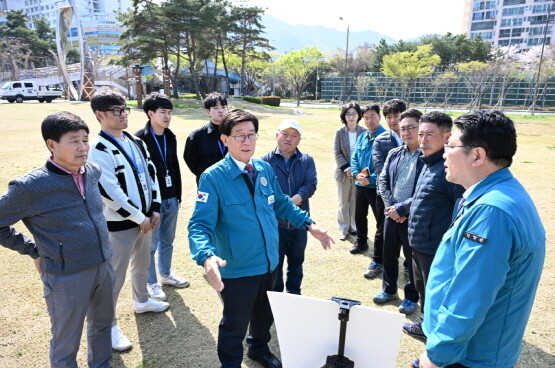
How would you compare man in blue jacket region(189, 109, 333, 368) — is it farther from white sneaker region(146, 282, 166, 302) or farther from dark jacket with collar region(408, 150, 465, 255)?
white sneaker region(146, 282, 166, 302)

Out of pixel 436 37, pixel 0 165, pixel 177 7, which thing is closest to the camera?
pixel 0 165

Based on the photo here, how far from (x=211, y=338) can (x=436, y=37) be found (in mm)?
55560

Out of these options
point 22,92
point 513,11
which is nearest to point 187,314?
point 22,92

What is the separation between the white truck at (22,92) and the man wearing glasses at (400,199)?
37.0m

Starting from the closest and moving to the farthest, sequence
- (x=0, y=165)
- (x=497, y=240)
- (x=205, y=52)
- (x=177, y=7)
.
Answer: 1. (x=497, y=240)
2. (x=0, y=165)
3. (x=177, y=7)
4. (x=205, y=52)

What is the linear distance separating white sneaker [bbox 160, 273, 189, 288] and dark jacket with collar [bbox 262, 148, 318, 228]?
1.52 metres

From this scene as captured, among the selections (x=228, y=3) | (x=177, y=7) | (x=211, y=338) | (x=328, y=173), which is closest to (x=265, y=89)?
(x=228, y=3)

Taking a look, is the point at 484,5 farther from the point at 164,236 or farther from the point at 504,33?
the point at 164,236

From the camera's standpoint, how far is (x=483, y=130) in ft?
4.99

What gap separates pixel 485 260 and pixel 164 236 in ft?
10.5

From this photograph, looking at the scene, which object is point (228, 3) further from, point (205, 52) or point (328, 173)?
point (328, 173)

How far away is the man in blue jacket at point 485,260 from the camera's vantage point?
1.39 metres

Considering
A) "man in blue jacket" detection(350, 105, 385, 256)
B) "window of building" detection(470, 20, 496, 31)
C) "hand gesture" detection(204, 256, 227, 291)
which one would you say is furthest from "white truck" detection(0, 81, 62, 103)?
"window of building" detection(470, 20, 496, 31)

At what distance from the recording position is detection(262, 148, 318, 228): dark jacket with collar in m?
3.61
